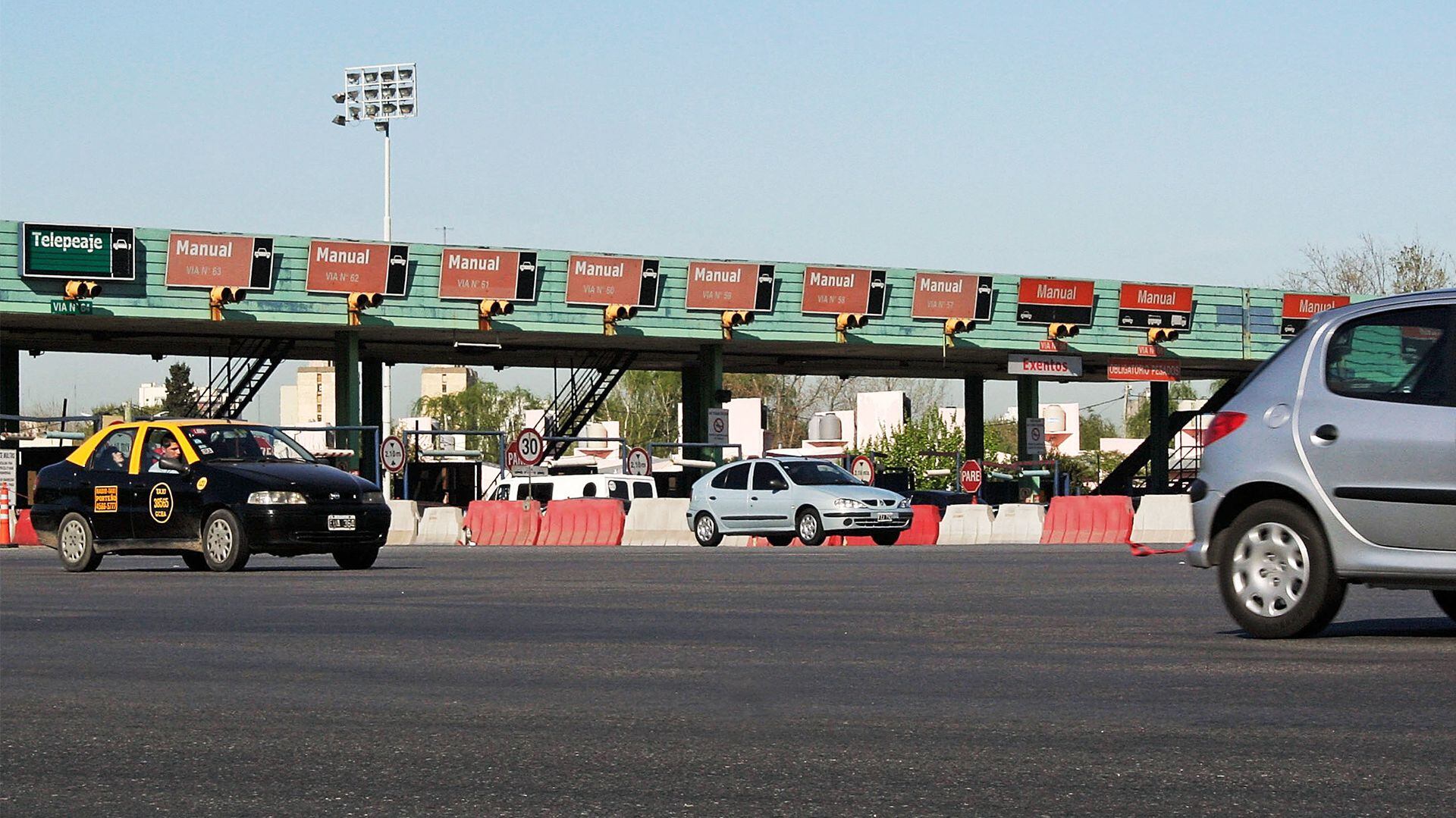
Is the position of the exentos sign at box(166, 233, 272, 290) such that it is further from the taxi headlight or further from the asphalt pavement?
the asphalt pavement

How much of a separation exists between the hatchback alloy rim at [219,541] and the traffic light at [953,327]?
1334 inches

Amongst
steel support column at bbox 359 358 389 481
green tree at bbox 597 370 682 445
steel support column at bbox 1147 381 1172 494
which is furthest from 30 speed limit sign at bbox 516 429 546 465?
green tree at bbox 597 370 682 445

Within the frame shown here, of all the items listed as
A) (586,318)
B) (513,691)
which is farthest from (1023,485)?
(513,691)

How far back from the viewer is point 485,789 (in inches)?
215

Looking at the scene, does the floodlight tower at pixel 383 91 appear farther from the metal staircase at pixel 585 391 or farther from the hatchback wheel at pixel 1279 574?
the hatchback wheel at pixel 1279 574

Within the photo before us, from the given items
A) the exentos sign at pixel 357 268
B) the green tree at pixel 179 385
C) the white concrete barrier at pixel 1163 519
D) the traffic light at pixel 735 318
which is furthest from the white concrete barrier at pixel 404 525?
the green tree at pixel 179 385

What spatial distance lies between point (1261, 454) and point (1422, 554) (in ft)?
3.16

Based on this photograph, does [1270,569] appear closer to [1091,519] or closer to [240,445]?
[240,445]

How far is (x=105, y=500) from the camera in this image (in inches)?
759

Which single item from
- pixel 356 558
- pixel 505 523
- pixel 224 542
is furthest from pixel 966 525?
pixel 224 542

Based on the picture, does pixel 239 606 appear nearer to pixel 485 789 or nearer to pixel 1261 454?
pixel 1261 454

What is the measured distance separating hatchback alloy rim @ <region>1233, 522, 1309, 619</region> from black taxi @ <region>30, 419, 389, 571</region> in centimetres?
1118

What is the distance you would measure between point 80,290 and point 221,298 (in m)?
3.04

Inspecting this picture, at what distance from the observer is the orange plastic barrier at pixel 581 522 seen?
109 ft
